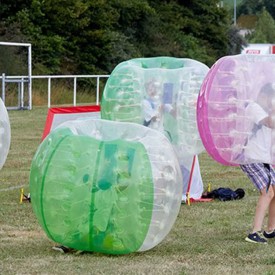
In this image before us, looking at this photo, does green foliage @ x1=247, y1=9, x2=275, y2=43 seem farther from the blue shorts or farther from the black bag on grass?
the blue shorts

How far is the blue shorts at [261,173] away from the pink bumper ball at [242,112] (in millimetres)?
86

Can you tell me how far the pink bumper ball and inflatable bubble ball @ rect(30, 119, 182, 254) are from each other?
773 millimetres

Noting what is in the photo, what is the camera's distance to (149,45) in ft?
160

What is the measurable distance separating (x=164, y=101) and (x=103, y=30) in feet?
105

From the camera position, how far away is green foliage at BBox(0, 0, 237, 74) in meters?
39.6

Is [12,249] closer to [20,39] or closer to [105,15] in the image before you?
[20,39]

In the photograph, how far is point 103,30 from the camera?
4269 centimetres

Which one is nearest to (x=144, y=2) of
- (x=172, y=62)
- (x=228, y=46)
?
(x=228, y=46)

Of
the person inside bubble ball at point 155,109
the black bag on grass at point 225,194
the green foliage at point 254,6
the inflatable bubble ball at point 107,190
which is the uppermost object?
the green foliage at point 254,6

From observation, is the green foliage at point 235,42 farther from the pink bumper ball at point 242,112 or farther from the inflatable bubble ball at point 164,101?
the pink bumper ball at point 242,112

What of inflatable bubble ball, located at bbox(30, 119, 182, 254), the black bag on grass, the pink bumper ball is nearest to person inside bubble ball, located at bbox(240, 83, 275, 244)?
the pink bumper ball

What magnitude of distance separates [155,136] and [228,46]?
49.4 meters

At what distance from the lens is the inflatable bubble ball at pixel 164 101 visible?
1076 centimetres

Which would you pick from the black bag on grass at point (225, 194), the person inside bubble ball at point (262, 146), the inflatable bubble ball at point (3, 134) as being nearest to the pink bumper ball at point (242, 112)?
the person inside bubble ball at point (262, 146)
